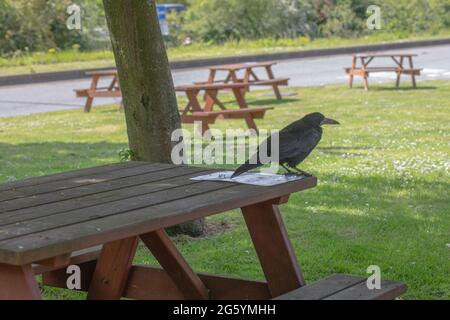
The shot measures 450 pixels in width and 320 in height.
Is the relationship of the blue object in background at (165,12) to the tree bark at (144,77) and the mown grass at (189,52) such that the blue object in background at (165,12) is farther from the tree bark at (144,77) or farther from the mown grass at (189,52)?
→ the tree bark at (144,77)

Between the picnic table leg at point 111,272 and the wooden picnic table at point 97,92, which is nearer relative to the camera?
the picnic table leg at point 111,272

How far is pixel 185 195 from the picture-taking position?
164 inches

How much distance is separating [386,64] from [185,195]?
21.9 m

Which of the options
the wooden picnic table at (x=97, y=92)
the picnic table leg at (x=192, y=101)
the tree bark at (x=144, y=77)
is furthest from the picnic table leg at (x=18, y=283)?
the wooden picnic table at (x=97, y=92)

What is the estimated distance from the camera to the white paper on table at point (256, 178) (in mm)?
4434

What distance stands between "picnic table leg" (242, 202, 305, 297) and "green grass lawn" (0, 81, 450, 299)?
99 cm

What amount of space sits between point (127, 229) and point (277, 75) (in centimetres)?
1932

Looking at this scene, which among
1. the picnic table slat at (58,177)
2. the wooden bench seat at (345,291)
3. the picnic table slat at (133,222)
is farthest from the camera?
the picnic table slat at (58,177)

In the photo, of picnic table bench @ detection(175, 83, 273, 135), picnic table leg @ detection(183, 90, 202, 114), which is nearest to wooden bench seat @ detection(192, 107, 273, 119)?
picnic table bench @ detection(175, 83, 273, 135)

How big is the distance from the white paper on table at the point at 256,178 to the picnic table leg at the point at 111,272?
1.84 ft

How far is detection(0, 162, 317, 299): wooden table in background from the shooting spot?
135 inches

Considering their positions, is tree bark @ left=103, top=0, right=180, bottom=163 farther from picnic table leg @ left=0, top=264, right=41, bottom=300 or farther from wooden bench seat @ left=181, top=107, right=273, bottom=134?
wooden bench seat @ left=181, top=107, right=273, bottom=134

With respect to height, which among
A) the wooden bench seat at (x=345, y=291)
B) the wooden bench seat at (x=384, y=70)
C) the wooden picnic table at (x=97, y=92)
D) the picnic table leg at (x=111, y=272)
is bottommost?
the wooden bench seat at (x=384, y=70)

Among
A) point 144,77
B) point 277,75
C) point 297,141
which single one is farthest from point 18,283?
point 277,75
